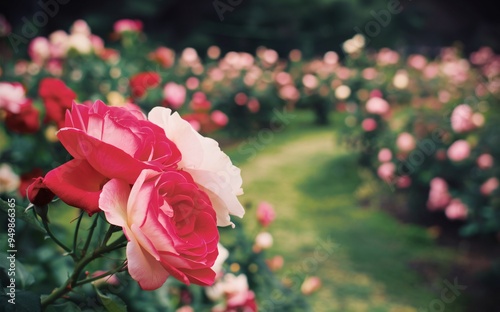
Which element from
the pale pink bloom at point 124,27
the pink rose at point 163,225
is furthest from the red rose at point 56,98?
the pale pink bloom at point 124,27

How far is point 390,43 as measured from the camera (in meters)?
14.3

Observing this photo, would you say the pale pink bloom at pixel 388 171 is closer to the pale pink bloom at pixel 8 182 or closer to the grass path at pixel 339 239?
the grass path at pixel 339 239

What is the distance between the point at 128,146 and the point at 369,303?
8.81 ft

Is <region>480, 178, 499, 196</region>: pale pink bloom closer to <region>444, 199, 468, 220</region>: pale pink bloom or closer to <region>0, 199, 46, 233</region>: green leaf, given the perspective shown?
<region>444, 199, 468, 220</region>: pale pink bloom

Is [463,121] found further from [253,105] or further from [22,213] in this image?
[22,213]

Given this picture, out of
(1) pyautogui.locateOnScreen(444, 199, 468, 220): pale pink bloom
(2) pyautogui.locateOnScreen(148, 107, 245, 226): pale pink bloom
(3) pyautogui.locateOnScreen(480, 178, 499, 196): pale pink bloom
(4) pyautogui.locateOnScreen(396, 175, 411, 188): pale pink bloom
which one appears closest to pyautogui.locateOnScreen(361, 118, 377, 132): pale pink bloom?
(4) pyautogui.locateOnScreen(396, 175, 411, 188): pale pink bloom

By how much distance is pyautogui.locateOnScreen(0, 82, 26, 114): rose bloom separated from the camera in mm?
1403

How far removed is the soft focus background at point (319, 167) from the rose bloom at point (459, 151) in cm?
1

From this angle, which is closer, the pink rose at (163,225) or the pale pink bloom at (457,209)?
the pink rose at (163,225)

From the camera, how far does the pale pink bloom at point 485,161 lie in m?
3.44

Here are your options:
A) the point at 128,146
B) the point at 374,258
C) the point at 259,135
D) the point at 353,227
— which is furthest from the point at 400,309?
the point at 259,135

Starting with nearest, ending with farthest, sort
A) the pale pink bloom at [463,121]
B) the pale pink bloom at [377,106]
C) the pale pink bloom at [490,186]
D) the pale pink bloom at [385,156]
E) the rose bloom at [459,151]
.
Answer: the pale pink bloom at [490,186] < the rose bloom at [459,151] < the pale pink bloom at [463,121] < the pale pink bloom at [385,156] < the pale pink bloom at [377,106]

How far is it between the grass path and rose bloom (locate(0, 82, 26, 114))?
780 millimetres

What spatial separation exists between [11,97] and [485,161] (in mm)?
2945
